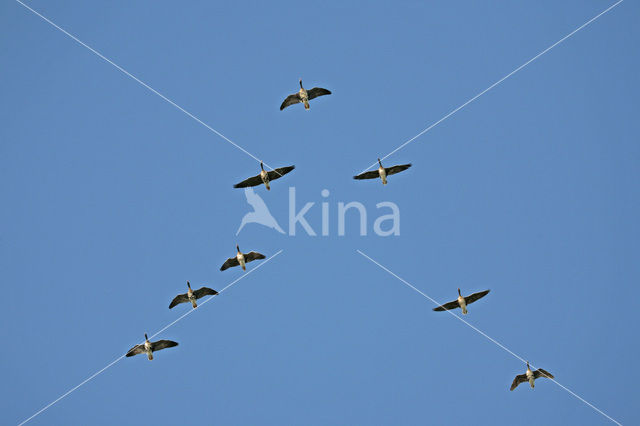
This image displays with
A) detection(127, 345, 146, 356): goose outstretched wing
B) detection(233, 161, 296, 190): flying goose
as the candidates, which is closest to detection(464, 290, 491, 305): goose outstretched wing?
detection(233, 161, 296, 190): flying goose

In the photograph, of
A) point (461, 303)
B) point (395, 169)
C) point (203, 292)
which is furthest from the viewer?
point (395, 169)

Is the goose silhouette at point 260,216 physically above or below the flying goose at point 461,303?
above

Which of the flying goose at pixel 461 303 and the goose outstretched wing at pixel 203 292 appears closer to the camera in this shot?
the goose outstretched wing at pixel 203 292

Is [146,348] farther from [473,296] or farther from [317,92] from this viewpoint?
[473,296]

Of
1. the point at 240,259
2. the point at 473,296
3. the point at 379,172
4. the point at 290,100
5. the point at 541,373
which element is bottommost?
the point at 541,373

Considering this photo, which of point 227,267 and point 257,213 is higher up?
point 257,213

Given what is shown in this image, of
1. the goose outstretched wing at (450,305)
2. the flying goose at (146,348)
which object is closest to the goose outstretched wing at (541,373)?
the goose outstretched wing at (450,305)

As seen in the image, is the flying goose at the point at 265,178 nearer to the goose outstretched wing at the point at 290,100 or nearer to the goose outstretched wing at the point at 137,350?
the goose outstretched wing at the point at 290,100

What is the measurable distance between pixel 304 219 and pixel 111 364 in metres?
26.1

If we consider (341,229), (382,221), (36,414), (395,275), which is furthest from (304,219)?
(36,414)

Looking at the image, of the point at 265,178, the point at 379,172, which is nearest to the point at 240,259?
the point at 265,178

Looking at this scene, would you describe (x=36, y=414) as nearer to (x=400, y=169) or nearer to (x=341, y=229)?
(x=341, y=229)

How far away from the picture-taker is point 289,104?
61.9m

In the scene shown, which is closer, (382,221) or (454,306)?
(454,306)
